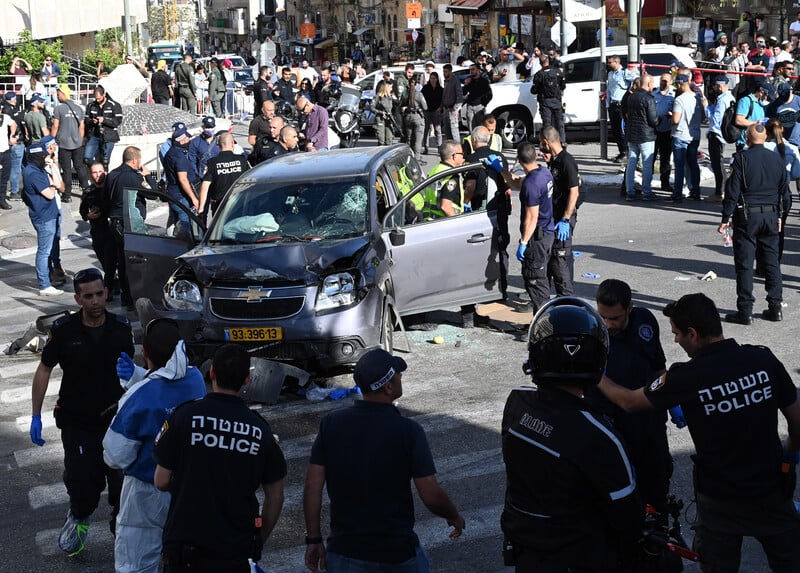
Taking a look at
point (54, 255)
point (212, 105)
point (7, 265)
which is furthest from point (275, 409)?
point (212, 105)

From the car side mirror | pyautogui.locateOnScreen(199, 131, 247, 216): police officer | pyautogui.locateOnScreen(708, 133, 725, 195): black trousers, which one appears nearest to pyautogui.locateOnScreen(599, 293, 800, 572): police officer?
the car side mirror

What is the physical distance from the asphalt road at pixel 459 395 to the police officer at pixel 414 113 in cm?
801

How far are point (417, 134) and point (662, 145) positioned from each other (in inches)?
316

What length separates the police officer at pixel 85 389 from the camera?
6.30 meters

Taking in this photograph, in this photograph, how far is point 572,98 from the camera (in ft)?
80.0

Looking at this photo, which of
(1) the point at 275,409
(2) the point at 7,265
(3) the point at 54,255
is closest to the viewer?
(1) the point at 275,409

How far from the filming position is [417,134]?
81.2 feet

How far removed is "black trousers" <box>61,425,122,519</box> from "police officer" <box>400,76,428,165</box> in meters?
18.4

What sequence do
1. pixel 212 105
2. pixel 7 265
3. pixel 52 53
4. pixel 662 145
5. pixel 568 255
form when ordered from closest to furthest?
pixel 568 255, pixel 7 265, pixel 662 145, pixel 52 53, pixel 212 105

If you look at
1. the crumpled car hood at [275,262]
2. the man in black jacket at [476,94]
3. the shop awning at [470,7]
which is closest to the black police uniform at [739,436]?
the crumpled car hood at [275,262]

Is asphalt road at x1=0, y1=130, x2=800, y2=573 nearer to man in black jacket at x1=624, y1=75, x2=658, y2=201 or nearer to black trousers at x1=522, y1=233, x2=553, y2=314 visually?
black trousers at x1=522, y1=233, x2=553, y2=314

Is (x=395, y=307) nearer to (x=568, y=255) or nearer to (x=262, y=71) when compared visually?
(x=568, y=255)

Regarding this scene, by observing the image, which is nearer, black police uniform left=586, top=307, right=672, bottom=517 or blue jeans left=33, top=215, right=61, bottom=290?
black police uniform left=586, top=307, right=672, bottom=517

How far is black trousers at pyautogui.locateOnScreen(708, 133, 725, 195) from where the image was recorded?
16.7 meters
